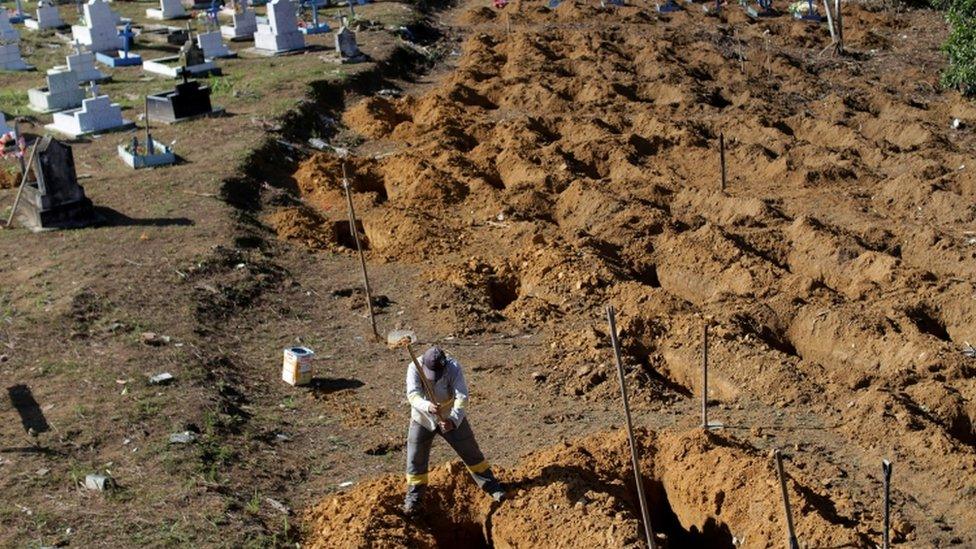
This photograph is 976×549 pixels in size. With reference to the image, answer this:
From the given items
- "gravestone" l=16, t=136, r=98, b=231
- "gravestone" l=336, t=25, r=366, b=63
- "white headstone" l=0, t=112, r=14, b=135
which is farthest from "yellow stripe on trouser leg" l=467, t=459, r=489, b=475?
"gravestone" l=336, t=25, r=366, b=63

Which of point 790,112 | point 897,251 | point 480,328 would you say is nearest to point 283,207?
point 480,328

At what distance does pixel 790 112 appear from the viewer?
24828mm

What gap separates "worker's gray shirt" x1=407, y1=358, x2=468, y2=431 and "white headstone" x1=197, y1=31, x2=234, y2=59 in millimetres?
20670

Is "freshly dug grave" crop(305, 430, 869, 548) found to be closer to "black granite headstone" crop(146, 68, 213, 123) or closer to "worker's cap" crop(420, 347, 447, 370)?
"worker's cap" crop(420, 347, 447, 370)

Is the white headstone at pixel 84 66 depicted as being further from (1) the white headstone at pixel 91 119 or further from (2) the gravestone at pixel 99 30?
(2) the gravestone at pixel 99 30

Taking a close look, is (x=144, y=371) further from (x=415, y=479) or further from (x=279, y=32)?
(x=279, y=32)

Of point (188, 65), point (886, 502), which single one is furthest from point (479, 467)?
point (188, 65)

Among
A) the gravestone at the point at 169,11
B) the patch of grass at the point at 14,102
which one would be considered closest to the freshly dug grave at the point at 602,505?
the patch of grass at the point at 14,102

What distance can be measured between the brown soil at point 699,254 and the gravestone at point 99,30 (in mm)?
8531

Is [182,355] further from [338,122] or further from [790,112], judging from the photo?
[790,112]

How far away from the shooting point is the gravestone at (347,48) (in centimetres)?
2886

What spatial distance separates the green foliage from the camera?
24.3 m

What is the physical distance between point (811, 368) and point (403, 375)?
448cm

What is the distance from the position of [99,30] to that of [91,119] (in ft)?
27.3
